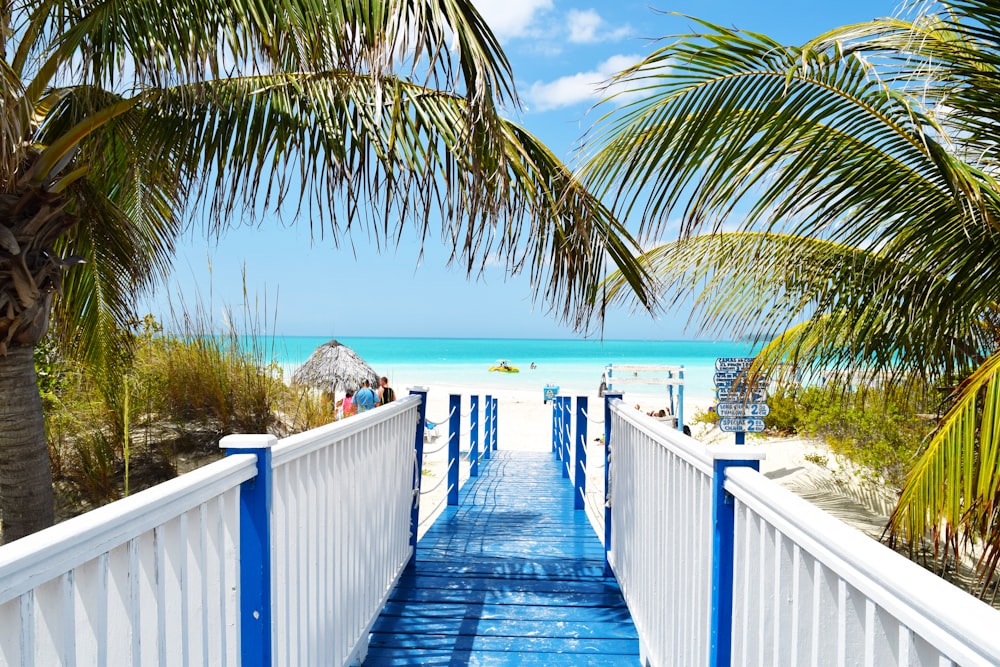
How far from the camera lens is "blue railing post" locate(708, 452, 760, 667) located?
2.01m

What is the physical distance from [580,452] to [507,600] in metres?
2.74

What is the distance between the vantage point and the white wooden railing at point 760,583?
100 cm

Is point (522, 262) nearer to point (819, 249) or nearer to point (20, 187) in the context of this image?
point (819, 249)

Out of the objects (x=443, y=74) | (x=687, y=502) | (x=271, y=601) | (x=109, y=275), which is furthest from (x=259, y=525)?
(x=109, y=275)

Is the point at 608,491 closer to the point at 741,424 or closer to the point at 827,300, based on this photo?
the point at 741,424

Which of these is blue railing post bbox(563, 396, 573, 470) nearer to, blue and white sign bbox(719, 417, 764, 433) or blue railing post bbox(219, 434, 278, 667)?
blue and white sign bbox(719, 417, 764, 433)

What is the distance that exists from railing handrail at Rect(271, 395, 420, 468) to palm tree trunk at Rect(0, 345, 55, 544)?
2647mm

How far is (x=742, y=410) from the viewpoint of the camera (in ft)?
19.7

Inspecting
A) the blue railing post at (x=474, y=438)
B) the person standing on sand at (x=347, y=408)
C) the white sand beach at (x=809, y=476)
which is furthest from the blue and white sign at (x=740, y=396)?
the person standing on sand at (x=347, y=408)

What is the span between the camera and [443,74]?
329 cm

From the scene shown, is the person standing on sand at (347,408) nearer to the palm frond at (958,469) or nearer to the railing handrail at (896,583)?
the palm frond at (958,469)

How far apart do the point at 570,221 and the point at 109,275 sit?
13.9 ft

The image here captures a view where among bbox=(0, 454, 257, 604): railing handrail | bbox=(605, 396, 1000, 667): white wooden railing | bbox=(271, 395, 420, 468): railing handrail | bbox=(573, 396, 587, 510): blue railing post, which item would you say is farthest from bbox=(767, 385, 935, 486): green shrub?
bbox=(0, 454, 257, 604): railing handrail

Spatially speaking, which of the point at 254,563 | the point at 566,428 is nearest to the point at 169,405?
the point at 566,428
